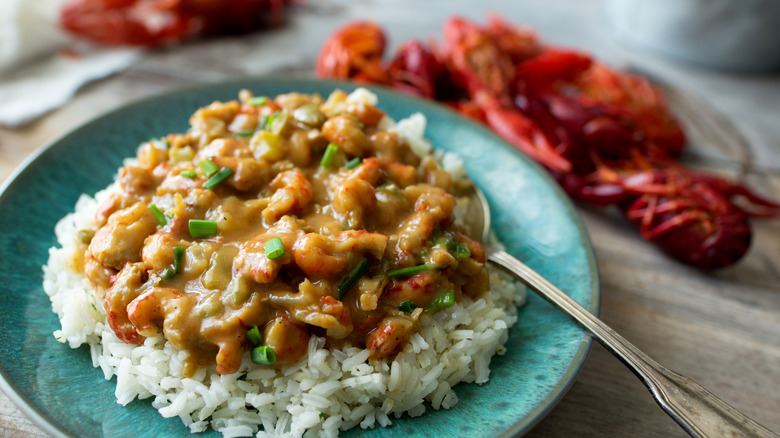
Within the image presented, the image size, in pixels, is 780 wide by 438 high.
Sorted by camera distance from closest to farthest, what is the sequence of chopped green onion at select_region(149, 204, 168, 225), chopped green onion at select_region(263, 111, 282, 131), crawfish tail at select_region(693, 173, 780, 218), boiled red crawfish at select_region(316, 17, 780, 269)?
1. chopped green onion at select_region(149, 204, 168, 225)
2. chopped green onion at select_region(263, 111, 282, 131)
3. boiled red crawfish at select_region(316, 17, 780, 269)
4. crawfish tail at select_region(693, 173, 780, 218)

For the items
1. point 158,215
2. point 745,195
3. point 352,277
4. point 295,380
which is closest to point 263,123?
point 158,215

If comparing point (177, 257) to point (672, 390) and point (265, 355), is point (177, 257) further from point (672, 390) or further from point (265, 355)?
point (672, 390)

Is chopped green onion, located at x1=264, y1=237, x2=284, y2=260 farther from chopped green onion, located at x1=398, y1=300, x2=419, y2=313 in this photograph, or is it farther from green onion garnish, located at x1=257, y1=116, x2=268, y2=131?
green onion garnish, located at x1=257, y1=116, x2=268, y2=131

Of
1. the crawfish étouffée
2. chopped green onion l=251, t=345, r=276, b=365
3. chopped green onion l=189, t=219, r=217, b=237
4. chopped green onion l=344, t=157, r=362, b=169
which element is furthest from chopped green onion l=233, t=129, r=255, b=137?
chopped green onion l=251, t=345, r=276, b=365

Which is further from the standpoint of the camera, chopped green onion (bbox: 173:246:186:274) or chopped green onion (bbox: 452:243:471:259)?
chopped green onion (bbox: 452:243:471:259)

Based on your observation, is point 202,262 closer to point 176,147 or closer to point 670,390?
point 176,147
